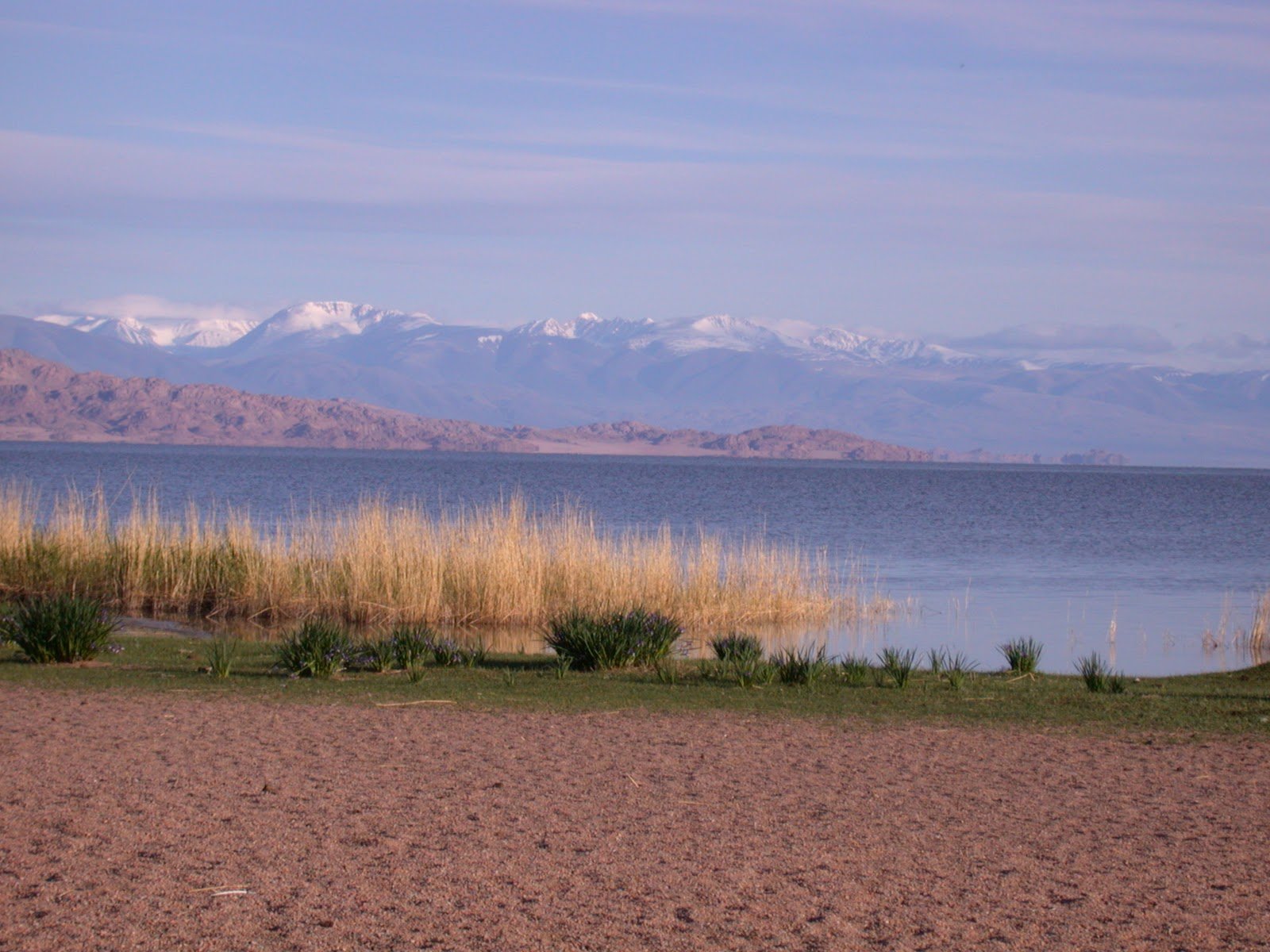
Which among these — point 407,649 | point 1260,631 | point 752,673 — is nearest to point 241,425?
point 1260,631

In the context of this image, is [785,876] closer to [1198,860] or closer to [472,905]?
[472,905]

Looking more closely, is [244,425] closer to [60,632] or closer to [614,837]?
[60,632]

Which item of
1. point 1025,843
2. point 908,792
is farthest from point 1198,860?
point 908,792

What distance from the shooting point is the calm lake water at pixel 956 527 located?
19.3 m

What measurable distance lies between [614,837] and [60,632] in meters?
7.38

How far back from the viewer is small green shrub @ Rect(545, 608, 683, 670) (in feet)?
40.9

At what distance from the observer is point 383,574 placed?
58.5 ft

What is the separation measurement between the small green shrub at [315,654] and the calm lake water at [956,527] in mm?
7057

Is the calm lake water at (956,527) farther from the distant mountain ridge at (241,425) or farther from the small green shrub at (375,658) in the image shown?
the distant mountain ridge at (241,425)

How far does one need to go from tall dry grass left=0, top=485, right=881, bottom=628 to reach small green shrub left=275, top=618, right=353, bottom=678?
5339 millimetres

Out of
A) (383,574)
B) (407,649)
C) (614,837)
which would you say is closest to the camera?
(614,837)

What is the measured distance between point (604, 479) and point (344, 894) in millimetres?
73657

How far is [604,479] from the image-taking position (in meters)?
79.2

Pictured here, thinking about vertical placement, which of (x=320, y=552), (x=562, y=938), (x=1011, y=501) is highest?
(x=1011, y=501)
